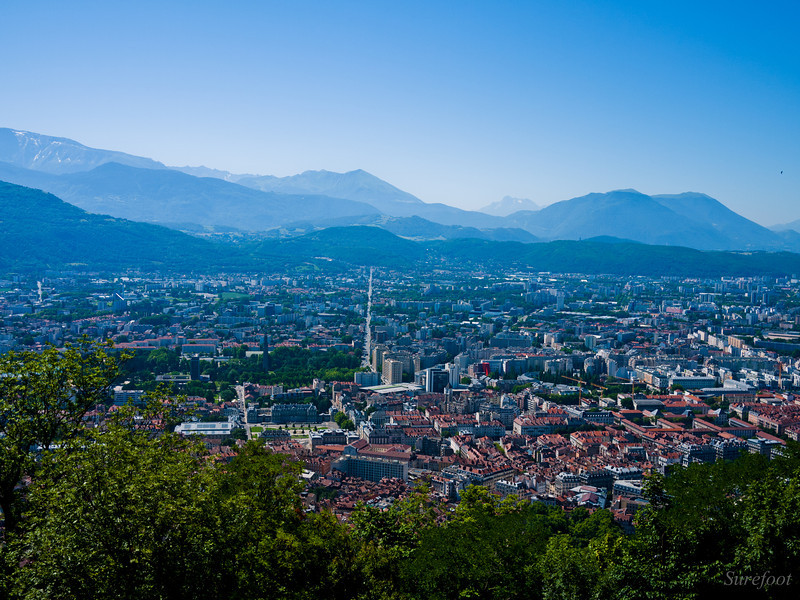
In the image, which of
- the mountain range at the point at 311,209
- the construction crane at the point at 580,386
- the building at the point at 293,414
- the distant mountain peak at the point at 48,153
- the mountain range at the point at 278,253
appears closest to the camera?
the building at the point at 293,414

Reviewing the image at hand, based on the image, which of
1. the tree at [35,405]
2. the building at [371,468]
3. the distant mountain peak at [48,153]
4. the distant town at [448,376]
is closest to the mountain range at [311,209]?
the distant mountain peak at [48,153]

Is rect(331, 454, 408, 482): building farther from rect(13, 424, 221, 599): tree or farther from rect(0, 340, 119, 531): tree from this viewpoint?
rect(13, 424, 221, 599): tree

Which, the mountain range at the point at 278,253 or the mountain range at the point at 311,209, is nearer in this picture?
the mountain range at the point at 278,253

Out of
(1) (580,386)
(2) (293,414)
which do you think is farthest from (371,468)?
(1) (580,386)

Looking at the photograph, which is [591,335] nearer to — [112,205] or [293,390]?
[293,390]

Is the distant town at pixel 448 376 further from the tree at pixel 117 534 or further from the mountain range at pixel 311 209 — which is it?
the mountain range at pixel 311 209

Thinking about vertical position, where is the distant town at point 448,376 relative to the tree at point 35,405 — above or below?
below

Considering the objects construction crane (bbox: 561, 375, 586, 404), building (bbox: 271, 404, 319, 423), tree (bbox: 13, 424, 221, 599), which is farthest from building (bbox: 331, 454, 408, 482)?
tree (bbox: 13, 424, 221, 599)

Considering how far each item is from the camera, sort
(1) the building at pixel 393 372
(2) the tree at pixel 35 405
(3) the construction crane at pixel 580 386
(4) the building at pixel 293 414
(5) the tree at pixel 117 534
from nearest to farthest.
Answer: (5) the tree at pixel 117 534, (2) the tree at pixel 35 405, (4) the building at pixel 293 414, (3) the construction crane at pixel 580 386, (1) the building at pixel 393 372
